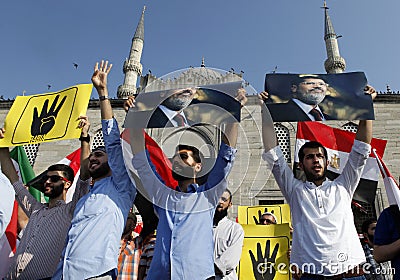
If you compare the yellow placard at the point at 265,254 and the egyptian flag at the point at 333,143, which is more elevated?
the egyptian flag at the point at 333,143

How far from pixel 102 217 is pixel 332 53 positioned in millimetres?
23585

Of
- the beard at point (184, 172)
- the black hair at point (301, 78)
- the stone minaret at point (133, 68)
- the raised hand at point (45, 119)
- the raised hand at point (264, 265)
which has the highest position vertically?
the stone minaret at point (133, 68)

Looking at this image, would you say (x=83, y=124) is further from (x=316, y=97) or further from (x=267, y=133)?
(x=316, y=97)

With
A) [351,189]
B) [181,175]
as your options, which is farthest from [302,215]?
[181,175]

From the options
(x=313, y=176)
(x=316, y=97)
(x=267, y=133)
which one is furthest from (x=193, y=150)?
(x=316, y=97)

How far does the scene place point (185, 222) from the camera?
2607 mm

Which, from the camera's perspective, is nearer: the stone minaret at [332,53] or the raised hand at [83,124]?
the raised hand at [83,124]

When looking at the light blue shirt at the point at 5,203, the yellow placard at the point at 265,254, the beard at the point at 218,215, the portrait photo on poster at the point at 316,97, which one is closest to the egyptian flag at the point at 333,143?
the yellow placard at the point at 265,254

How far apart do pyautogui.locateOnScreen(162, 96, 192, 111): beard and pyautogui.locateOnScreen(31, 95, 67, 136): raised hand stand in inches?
80.9

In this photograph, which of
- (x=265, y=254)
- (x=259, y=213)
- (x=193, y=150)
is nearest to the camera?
(x=193, y=150)

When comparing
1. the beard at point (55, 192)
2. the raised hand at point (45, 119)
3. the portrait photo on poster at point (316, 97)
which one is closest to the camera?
the beard at point (55, 192)

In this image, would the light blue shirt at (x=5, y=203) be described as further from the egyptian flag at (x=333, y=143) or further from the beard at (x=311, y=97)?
the egyptian flag at (x=333, y=143)

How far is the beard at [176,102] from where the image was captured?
2.77 meters

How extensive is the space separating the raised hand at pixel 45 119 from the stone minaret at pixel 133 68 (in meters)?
18.3
